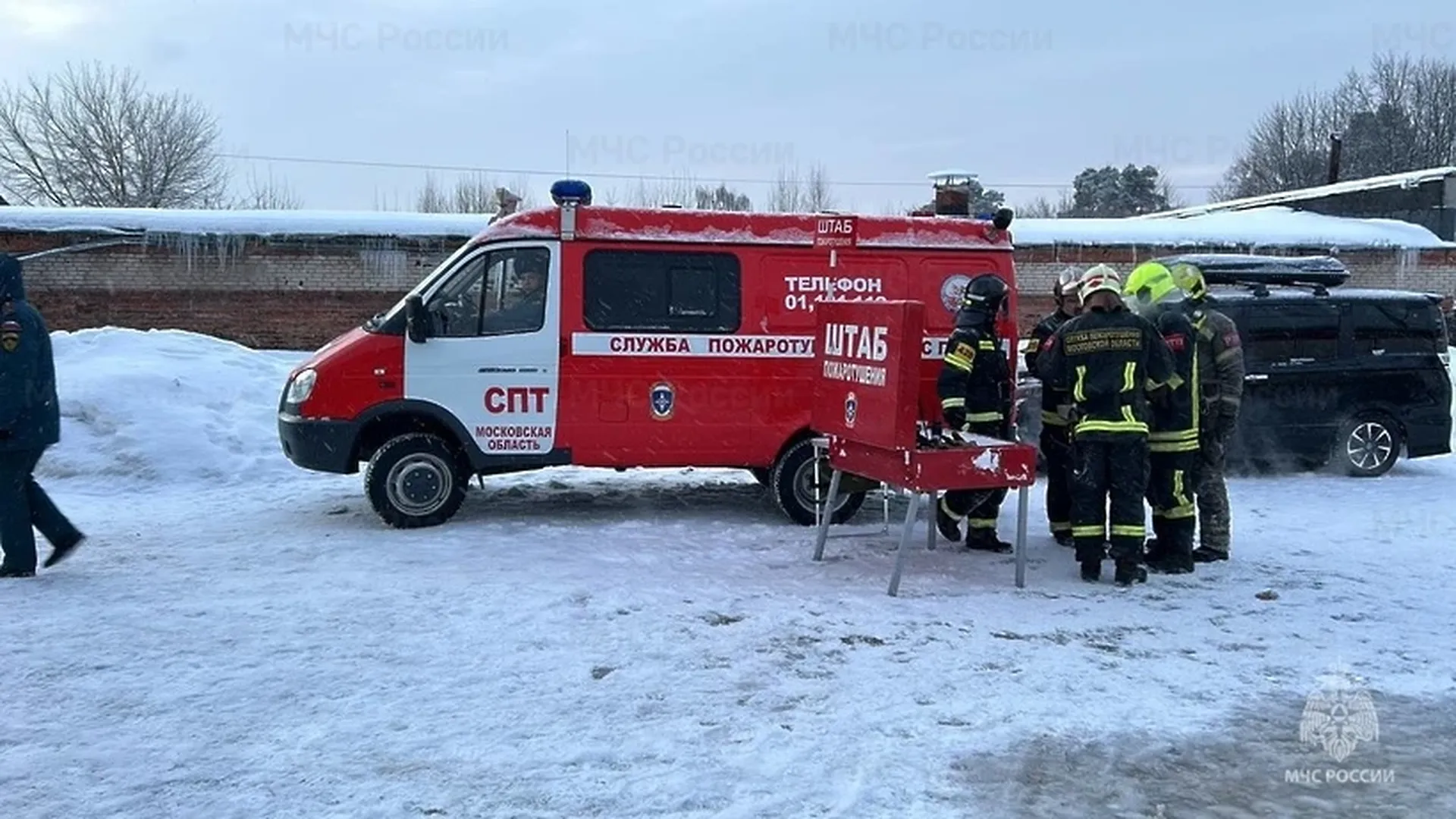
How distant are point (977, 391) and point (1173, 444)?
133 cm

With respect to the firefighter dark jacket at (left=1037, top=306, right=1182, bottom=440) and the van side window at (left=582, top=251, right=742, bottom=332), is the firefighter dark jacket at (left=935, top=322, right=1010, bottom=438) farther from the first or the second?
the van side window at (left=582, top=251, right=742, bottom=332)

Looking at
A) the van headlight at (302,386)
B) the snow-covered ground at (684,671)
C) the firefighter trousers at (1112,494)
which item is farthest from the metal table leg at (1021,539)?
the van headlight at (302,386)

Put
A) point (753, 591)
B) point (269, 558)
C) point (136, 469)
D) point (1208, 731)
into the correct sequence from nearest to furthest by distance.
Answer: point (1208, 731)
point (753, 591)
point (269, 558)
point (136, 469)

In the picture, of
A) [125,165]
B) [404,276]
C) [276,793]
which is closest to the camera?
[276,793]

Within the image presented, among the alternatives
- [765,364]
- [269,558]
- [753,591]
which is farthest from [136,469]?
[753,591]

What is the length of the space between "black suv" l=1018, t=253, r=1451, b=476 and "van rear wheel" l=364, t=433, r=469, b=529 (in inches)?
227

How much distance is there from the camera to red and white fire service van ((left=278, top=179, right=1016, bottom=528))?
8562 millimetres

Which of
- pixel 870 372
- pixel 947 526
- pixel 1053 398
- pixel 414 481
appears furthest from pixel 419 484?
pixel 1053 398

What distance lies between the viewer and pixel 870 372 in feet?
23.2

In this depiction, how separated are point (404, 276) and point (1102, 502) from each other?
1556cm

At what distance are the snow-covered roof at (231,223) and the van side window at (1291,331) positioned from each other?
1269 centimetres

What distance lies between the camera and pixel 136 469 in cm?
1046

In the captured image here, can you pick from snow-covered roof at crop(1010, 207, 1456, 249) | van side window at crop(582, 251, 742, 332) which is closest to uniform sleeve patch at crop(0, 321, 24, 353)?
van side window at crop(582, 251, 742, 332)

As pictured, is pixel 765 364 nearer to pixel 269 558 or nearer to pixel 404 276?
pixel 269 558
